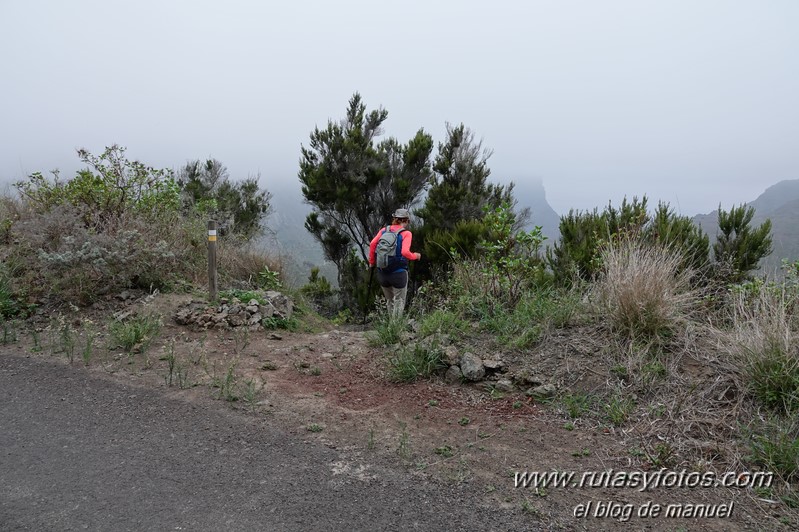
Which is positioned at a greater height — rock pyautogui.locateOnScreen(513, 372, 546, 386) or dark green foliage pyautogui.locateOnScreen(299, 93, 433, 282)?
dark green foliage pyautogui.locateOnScreen(299, 93, 433, 282)

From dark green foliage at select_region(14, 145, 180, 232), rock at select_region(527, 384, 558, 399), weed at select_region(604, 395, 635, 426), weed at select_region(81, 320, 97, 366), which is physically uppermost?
dark green foliage at select_region(14, 145, 180, 232)

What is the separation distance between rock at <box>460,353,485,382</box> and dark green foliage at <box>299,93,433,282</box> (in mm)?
11273

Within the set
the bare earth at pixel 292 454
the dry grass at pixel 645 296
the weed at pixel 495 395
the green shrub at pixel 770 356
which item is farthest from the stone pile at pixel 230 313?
the green shrub at pixel 770 356

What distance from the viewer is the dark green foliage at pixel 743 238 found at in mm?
9102

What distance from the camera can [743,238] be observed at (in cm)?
929

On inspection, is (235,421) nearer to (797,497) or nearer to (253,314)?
(253,314)

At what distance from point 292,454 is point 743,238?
9438 millimetres

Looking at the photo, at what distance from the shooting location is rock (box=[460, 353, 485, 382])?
4.46 metres

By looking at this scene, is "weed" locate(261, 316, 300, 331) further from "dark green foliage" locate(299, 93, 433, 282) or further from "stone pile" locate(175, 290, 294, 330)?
"dark green foliage" locate(299, 93, 433, 282)

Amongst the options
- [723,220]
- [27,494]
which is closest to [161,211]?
[27,494]

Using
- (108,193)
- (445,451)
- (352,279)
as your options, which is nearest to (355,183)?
(352,279)

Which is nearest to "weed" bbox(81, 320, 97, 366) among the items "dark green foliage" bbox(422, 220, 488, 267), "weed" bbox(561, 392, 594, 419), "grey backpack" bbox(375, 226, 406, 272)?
"grey backpack" bbox(375, 226, 406, 272)

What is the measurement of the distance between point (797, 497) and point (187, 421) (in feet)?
13.1

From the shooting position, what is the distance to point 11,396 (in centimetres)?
429
